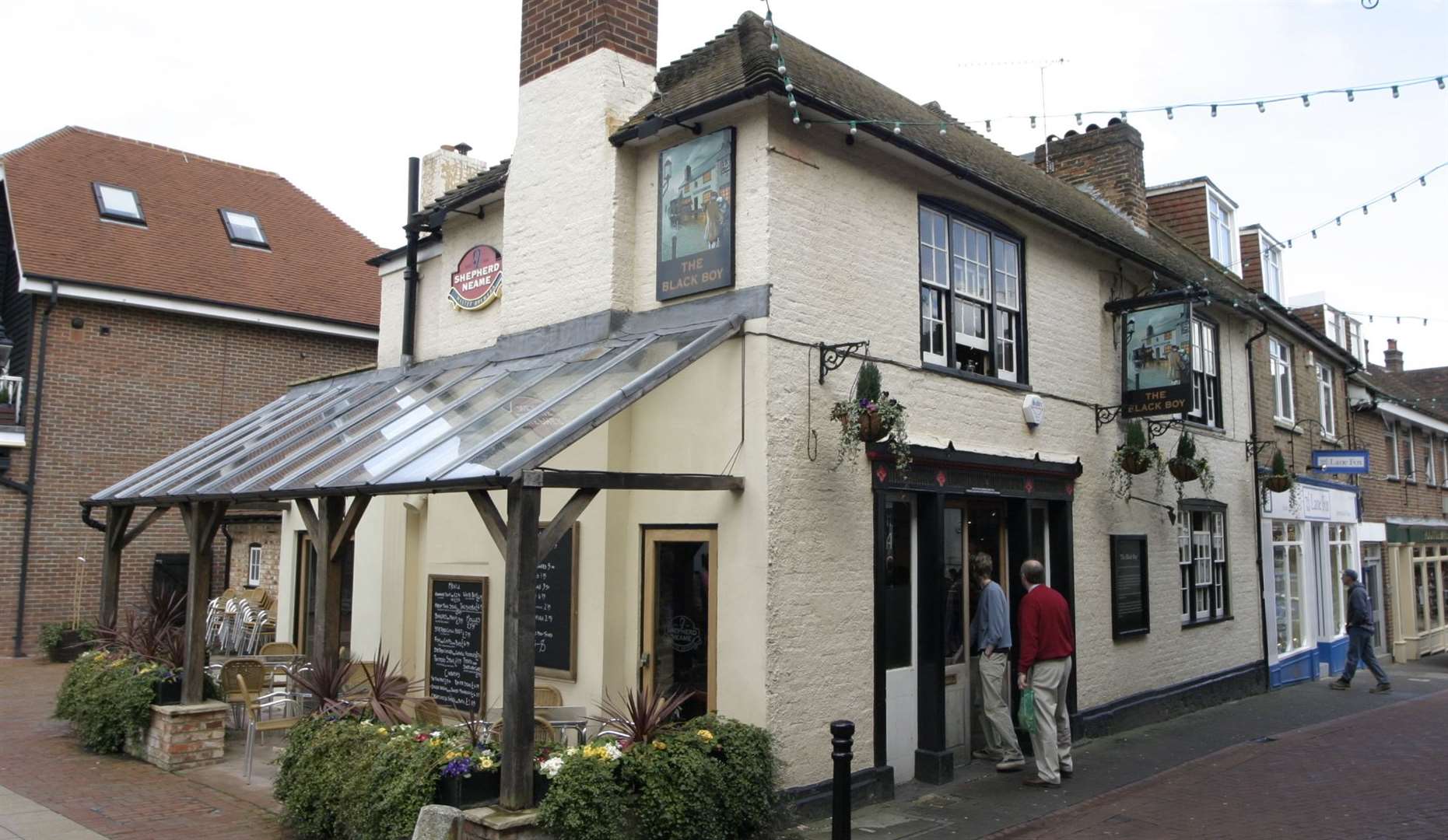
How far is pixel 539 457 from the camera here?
6246 mm

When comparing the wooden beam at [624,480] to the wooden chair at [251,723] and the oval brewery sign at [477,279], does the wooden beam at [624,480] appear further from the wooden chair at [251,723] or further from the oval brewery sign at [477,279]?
the oval brewery sign at [477,279]

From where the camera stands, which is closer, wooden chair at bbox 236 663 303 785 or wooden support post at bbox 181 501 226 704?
wooden chair at bbox 236 663 303 785

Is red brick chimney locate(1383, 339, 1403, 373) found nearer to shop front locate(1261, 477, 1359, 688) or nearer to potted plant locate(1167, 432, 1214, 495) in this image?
shop front locate(1261, 477, 1359, 688)

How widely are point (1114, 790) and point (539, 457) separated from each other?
19.5ft

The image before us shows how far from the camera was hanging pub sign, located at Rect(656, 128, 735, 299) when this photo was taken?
823 centimetres

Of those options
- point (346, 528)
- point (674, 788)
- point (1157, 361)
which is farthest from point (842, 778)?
point (1157, 361)

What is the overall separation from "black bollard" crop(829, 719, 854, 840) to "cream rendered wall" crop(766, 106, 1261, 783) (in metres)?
1.09

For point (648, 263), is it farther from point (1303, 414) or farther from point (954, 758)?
point (1303, 414)

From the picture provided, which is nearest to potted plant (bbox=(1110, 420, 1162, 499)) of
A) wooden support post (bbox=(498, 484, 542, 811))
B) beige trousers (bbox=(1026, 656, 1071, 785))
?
beige trousers (bbox=(1026, 656, 1071, 785))

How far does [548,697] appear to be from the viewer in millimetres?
8336

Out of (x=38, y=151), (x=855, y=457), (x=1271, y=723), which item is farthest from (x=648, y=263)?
(x=38, y=151)

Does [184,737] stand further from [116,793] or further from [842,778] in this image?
[842,778]

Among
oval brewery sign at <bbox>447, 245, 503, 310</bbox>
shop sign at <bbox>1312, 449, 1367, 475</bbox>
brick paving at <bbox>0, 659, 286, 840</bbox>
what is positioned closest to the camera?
brick paving at <bbox>0, 659, 286, 840</bbox>

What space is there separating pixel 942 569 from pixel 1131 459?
3.60 meters
